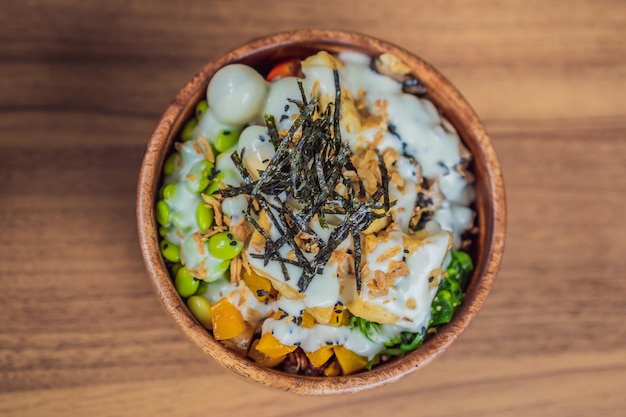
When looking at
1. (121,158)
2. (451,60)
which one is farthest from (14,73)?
(451,60)

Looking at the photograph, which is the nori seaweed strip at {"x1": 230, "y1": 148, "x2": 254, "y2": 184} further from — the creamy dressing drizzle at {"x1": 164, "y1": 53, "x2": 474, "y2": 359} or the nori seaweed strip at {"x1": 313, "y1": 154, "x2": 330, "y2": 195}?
the nori seaweed strip at {"x1": 313, "y1": 154, "x2": 330, "y2": 195}

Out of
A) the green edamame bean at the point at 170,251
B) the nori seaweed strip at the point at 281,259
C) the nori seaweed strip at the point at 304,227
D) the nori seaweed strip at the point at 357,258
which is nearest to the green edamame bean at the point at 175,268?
the green edamame bean at the point at 170,251

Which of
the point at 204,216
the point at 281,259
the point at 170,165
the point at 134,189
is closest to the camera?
the point at 281,259

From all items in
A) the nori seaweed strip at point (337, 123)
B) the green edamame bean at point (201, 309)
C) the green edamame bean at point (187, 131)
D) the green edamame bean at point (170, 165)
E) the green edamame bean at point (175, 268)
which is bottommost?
the green edamame bean at point (201, 309)

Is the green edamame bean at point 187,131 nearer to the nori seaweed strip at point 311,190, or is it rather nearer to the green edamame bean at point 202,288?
the nori seaweed strip at point 311,190

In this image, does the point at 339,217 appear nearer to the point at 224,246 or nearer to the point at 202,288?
the point at 224,246

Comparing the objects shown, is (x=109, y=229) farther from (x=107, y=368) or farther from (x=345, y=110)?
(x=345, y=110)

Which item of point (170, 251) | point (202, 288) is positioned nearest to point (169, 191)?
point (170, 251)
